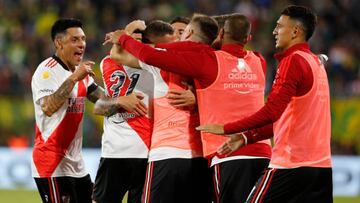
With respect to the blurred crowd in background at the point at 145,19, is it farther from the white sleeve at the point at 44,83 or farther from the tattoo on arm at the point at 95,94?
the white sleeve at the point at 44,83

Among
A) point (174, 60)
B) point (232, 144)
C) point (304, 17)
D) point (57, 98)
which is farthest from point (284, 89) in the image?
point (57, 98)

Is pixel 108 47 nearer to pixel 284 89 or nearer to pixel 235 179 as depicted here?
pixel 235 179

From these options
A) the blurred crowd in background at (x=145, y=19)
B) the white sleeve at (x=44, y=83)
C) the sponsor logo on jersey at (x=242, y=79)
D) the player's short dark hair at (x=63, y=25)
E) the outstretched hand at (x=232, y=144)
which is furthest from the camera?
the blurred crowd in background at (x=145, y=19)

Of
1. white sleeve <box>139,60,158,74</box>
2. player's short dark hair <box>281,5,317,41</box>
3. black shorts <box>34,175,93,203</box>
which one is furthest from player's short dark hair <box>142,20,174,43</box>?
black shorts <box>34,175,93,203</box>

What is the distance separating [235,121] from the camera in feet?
21.4

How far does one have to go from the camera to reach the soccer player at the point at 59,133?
7742 millimetres

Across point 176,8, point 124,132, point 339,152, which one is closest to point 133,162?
point 124,132

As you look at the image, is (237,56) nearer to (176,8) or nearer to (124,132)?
(124,132)

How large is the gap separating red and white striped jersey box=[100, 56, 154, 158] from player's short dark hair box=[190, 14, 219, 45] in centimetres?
75

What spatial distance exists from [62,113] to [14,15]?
462 inches

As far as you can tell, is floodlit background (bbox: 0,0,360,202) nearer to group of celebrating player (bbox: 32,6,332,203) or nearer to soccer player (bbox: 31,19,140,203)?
soccer player (bbox: 31,19,140,203)

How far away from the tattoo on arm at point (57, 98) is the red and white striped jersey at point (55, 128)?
143 mm

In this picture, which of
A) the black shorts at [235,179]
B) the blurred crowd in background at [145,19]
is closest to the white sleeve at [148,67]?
the black shorts at [235,179]

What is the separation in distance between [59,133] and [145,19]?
11.1 m
